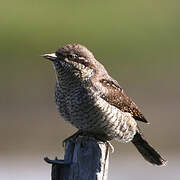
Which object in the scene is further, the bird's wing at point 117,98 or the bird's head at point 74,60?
the bird's wing at point 117,98

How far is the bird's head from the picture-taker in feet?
29.0

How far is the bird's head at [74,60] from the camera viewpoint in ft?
29.0

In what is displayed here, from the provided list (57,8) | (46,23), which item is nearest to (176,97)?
(46,23)

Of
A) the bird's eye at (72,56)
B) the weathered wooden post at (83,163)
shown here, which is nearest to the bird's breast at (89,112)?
the bird's eye at (72,56)

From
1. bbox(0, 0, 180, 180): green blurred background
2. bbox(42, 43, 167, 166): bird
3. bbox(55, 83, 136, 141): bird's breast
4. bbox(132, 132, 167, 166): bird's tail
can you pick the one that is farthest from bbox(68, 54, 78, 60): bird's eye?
bbox(0, 0, 180, 180): green blurred background

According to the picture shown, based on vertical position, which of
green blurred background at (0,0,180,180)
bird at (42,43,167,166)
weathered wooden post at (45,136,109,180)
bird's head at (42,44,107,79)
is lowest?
weathered wooden post at (45,136,109,180)

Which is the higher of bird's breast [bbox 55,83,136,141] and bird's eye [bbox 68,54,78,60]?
bird's eye [bbox 68,54,78,60]

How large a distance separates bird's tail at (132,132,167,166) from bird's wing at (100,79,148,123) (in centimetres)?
29

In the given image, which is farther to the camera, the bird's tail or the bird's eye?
the bird's tail

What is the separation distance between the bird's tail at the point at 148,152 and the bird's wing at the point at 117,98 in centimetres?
29

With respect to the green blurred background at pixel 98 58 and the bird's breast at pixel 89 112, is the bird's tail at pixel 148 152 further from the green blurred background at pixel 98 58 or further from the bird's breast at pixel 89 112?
the green blurred background at pixel 98 58

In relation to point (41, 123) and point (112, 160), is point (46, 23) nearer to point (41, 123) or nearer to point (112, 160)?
point (41, 123)

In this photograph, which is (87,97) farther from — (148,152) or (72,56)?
(148,152)

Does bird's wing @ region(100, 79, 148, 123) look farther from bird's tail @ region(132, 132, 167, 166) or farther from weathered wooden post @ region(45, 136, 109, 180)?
weathered wooden post @ region(45, 136, 109, 180)
